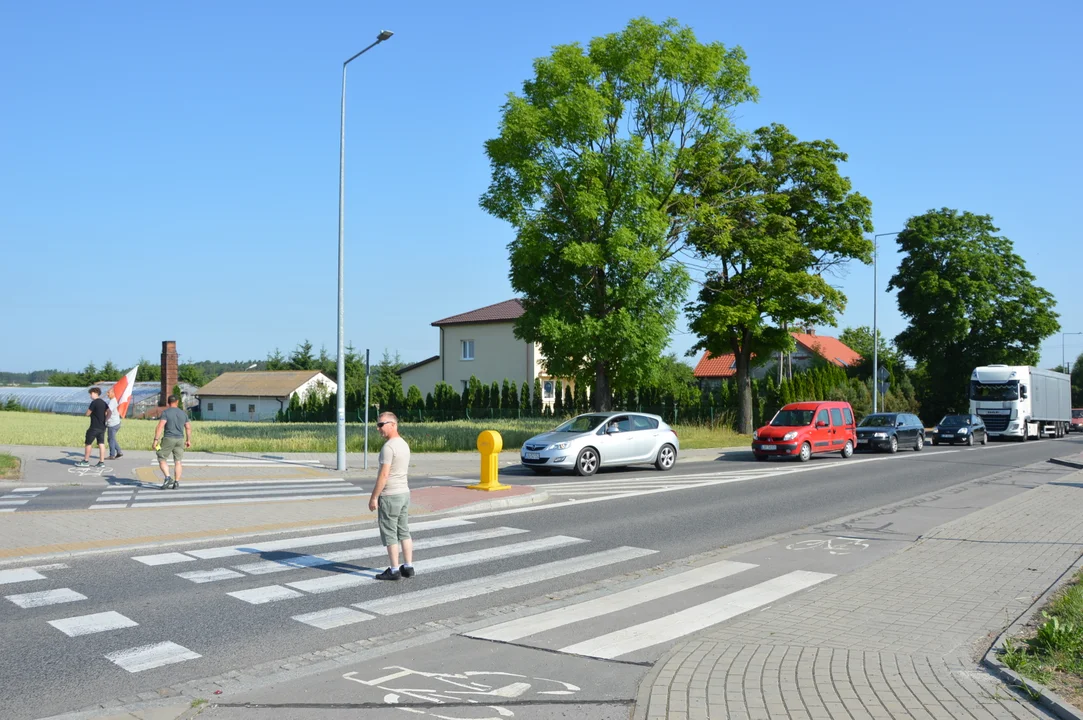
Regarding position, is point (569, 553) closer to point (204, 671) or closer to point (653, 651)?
point (653, 651)

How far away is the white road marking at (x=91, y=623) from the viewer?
7.07m

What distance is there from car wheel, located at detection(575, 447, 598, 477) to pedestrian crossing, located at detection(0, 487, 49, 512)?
11259 mm

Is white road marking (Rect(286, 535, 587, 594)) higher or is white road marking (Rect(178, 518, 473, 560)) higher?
white road marking (Rect(178, 518, 473, 560))

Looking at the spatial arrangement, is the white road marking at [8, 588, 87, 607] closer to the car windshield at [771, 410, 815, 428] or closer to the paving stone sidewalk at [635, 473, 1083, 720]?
the paving stone sidewalk at [635, 473, 1083, 720]

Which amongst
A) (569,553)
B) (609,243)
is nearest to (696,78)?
(609,243)

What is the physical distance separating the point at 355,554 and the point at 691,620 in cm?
451

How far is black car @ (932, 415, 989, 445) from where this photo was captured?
127 feet

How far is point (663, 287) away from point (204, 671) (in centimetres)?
2472

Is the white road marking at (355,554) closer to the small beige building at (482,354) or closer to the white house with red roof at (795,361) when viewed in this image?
the small beige building at (482,354)

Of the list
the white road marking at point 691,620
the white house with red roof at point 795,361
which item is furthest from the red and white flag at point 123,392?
the white house with red roof at point 795,361

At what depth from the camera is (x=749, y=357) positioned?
39281 mm

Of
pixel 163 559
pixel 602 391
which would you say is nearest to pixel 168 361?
pixel 602 391

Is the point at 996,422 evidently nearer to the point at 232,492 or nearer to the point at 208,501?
the point at 232,492

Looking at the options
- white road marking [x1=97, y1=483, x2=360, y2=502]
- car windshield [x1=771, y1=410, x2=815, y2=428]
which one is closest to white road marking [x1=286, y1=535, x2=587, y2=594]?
white road marking [x1=97, y1=483, x2=360, y2=502]
